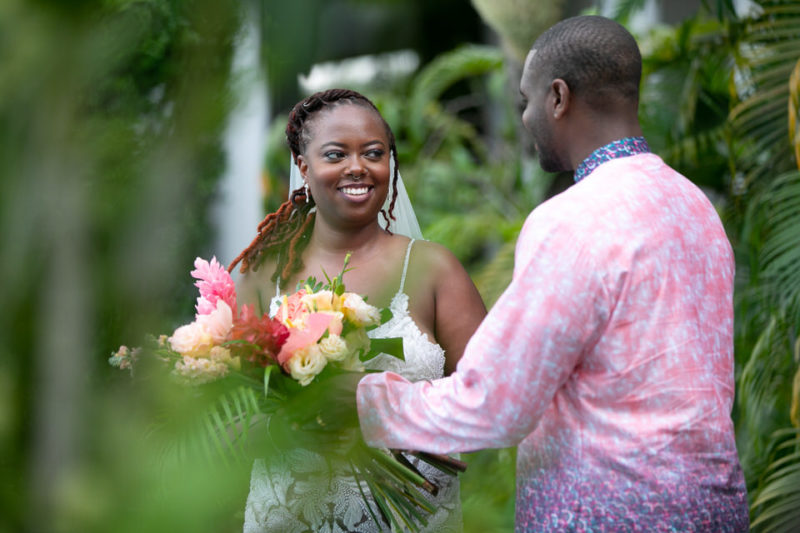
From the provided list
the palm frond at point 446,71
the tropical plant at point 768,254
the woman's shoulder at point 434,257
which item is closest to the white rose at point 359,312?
the woman's shoulder at point 434,257

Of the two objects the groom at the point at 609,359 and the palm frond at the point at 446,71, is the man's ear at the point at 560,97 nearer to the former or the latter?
the groom at the point at 609,359

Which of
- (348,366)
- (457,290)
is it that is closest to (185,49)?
(348,366)

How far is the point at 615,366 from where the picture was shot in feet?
5.67

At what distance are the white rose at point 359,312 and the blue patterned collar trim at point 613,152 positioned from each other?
1.96ft

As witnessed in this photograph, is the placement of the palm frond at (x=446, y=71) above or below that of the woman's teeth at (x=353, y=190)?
above

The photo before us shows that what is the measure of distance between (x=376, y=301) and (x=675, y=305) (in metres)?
0.72

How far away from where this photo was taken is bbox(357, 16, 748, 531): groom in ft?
5.63

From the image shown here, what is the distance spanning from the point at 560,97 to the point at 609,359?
58 cm

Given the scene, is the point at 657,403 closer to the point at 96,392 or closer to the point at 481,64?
the point at 96,392

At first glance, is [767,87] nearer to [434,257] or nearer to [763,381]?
[763,381]

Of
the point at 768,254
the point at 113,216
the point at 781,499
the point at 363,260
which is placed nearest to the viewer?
the point at 113,216

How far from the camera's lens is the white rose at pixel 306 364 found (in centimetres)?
197

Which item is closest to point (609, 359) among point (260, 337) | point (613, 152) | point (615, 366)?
point (615, 366)

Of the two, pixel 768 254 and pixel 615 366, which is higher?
pixel 615 366
